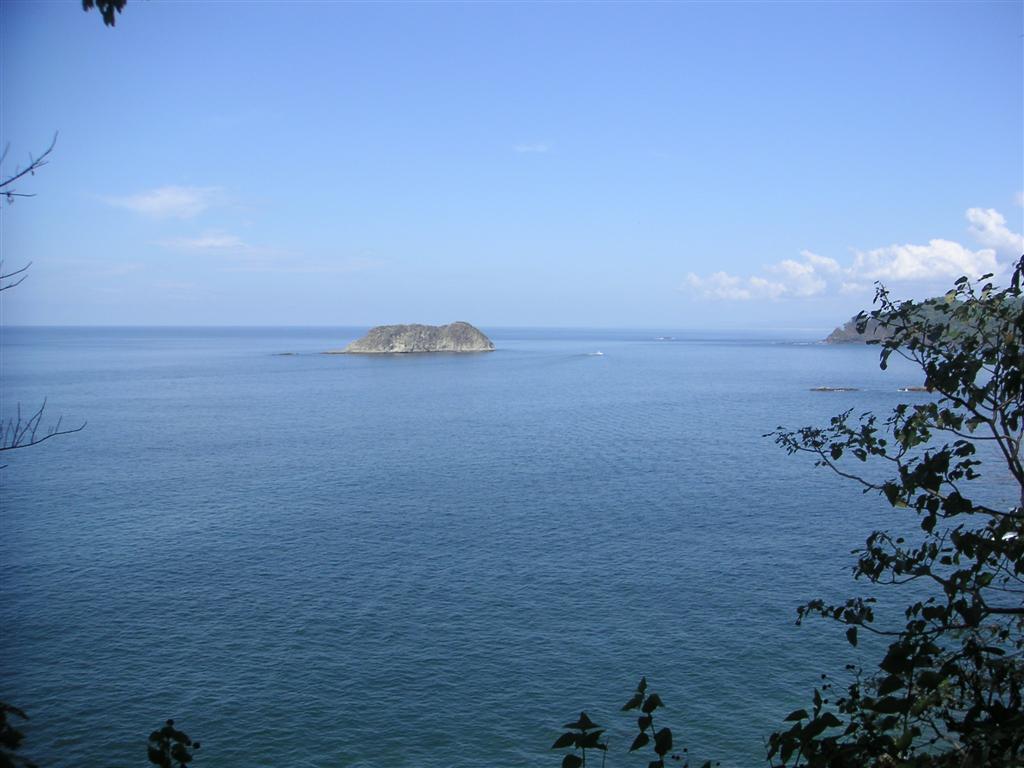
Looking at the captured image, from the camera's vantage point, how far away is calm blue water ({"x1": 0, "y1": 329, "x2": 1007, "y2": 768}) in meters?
29.8

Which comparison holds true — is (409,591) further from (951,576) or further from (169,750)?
(169,750)

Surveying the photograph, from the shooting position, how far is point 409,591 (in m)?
42.2

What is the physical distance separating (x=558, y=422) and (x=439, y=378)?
7535cm

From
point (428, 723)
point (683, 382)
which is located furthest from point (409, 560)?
point (683, 382)

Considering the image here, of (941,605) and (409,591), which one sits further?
(409,591)

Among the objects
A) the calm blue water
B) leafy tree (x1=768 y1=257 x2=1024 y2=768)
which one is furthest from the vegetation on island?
the calm blue water

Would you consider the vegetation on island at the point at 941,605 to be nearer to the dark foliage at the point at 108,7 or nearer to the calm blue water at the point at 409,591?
the dark foliage at the point at 108,7

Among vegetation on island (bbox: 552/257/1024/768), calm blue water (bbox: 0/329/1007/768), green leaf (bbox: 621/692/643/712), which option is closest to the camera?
green leaf (bbox: 621/692/643/712)

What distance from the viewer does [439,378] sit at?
174750mm

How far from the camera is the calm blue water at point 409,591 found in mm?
29844

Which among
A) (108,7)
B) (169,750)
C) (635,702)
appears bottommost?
(169,750)

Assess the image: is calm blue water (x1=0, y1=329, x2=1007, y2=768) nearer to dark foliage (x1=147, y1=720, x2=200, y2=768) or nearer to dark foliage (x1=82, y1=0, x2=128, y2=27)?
dark foliage (x1=147, y1=720, x2=200, y2=768)

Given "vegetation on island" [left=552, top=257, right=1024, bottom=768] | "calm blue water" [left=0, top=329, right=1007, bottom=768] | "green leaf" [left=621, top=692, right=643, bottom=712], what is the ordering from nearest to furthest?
"green leaf" [left=621, top=692, right=643, bottom=712], "vegetation on island" [left=552, top=257, right=1024, bottom=768], "calm blue water" [left=0, top=329, right=1007, bottom=768]

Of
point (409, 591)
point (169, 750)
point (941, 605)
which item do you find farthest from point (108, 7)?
point (409, 591)
